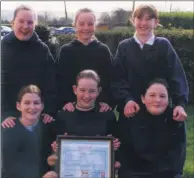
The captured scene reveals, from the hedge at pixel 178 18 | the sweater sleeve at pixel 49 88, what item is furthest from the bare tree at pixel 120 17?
the sweater sleeve at pixel 49 88

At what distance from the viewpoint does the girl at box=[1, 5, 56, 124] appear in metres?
5.02

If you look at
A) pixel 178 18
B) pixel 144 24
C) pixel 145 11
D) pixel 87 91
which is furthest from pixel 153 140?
pixel 178 18

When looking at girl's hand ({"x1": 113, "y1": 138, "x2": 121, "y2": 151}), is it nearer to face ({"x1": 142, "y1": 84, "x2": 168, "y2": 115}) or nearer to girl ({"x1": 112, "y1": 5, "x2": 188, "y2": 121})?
girl ({"x1": 112, "y1": 5, "x2": 188, "y2": 121})

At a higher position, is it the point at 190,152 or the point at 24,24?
the point at 24,24

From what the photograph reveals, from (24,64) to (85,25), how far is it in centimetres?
69

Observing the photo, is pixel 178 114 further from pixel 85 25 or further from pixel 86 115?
pixel 85 25

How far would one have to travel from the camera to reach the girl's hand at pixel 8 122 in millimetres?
4922

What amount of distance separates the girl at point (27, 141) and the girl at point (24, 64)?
0.45 ft

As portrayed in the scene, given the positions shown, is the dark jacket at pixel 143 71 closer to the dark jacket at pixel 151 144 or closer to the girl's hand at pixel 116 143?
the dark jacket at pixel 151 144

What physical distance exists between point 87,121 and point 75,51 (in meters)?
0.70

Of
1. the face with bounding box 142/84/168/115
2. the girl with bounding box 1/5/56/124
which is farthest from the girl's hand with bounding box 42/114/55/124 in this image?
the face with bounding box 142/84/168/115

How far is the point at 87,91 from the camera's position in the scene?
480cm

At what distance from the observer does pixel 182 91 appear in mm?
5098

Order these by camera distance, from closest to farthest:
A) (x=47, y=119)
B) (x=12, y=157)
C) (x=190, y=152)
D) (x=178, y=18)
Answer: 1. (x=12, y=157)
2. (x=47, y=119)
3. (x=190, y=152)
4. (x=178, y=18)
